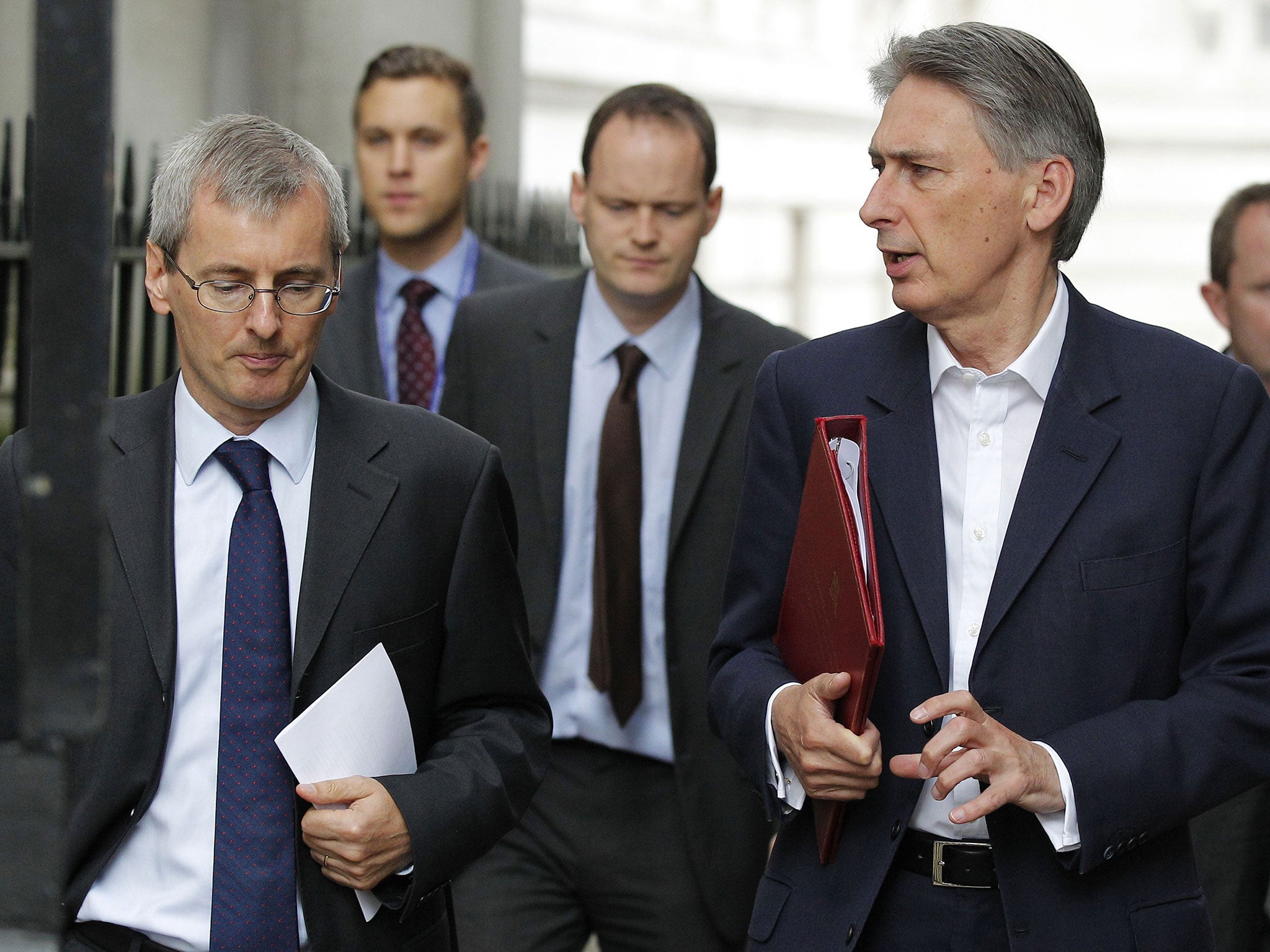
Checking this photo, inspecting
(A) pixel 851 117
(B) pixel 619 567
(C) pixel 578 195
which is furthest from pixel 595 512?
(A) pixel 851 117

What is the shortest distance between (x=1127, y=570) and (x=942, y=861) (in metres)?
0.51

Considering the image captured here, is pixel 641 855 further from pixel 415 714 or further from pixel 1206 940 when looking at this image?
pixel 1206 940

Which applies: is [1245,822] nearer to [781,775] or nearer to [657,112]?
[781,775]

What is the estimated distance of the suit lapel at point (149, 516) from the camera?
7.39 ft

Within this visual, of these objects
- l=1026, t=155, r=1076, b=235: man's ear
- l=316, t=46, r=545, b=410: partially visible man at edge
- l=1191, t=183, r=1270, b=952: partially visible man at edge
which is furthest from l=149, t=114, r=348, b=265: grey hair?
l=1191, t=183, r=1270, b=952: partially visible man at edge

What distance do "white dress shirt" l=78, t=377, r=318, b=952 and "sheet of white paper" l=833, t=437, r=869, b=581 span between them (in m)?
0.81

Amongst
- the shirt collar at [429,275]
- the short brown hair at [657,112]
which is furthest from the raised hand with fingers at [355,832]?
the shirt collar at [429,275]

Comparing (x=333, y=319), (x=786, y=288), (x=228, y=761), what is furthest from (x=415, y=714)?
(x=786, y=288)

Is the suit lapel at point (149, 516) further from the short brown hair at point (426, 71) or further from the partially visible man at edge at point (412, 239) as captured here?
the short brown hair at point (426, 71)

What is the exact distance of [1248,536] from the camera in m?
2.32

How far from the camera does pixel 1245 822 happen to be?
3.68 meters

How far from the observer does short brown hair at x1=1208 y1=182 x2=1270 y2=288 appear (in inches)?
159

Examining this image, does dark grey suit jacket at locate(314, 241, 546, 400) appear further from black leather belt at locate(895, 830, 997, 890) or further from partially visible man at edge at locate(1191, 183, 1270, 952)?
black leather belt at locate(895, 830, 997, 890)

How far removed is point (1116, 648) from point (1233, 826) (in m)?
1.64
